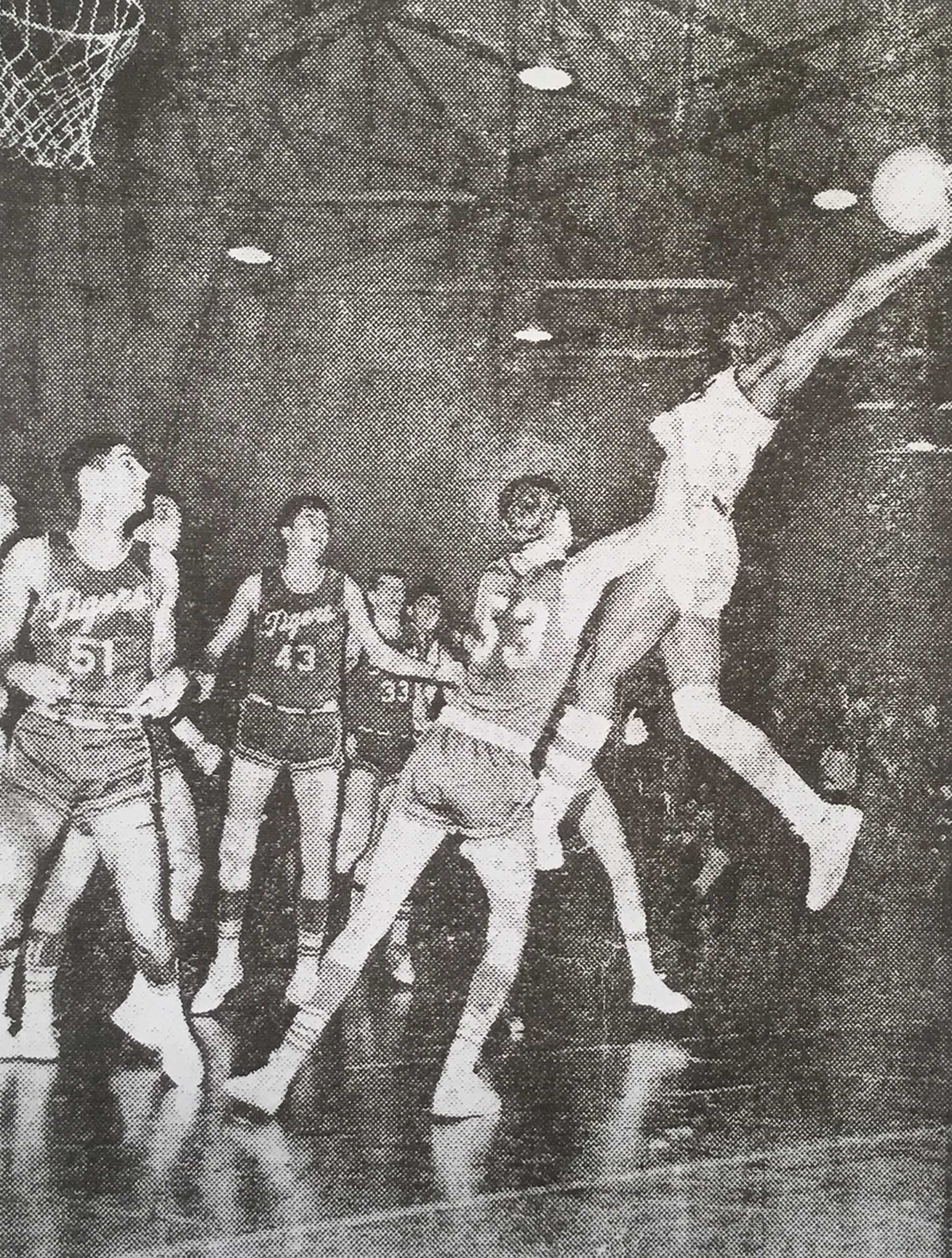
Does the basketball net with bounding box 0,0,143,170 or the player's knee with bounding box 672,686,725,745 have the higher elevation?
the basketball net with bounding box 0,0,143,170

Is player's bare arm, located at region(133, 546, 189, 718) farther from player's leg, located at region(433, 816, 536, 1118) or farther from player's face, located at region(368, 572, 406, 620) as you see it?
player's leg, located at region(433, 816, 536, 1118)

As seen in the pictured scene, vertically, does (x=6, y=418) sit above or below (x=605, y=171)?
below

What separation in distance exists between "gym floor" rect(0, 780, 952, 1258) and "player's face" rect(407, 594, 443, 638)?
0.45m

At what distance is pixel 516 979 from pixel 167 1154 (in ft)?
2.39

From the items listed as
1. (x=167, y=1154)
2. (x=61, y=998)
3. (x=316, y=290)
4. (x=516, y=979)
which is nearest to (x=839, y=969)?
(x=516, y=979)

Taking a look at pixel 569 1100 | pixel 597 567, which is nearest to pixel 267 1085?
pixel 569 1100

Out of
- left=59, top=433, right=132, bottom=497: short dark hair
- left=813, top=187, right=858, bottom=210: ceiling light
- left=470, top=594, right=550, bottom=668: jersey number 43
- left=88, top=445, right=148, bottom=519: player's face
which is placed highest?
left=813, top=187, right=858, bottom=210: ceiling light

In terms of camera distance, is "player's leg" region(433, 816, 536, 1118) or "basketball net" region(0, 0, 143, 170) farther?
"player's leg" region(433, 816, 536, 1118)

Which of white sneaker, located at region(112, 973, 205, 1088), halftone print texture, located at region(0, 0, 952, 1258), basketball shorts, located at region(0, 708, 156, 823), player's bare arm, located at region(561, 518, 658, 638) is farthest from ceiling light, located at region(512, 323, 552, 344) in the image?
white sneaker, located at region(112, 973, 205, 1088)

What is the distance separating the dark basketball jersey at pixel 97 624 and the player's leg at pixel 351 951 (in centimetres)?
57

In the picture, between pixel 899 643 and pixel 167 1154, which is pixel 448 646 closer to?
pixel 899 643

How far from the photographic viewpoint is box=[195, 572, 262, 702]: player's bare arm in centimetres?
238

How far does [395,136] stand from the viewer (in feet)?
7.74

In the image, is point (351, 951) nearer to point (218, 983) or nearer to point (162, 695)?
point (218, 983)
